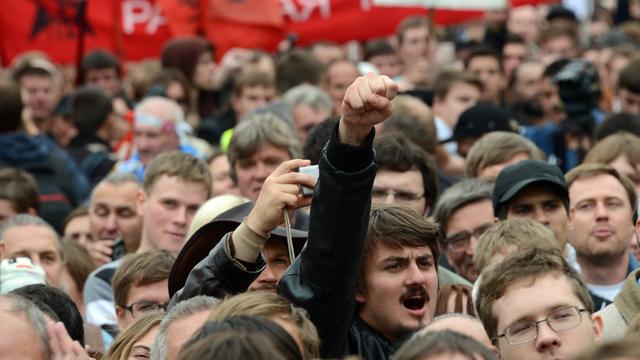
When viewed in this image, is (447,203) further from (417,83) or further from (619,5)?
(619,5)

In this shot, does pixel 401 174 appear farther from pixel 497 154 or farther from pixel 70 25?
pixel 70 25

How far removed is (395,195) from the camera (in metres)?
8.15

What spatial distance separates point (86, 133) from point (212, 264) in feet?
23.2

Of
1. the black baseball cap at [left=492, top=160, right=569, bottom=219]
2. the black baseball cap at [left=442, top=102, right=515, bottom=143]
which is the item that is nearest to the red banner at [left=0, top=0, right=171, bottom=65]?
the black baseball cap at [left=442, top=102, right=515, bottom=143]

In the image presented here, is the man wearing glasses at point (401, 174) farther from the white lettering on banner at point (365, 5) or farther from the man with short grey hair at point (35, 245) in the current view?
the white lettering on banner at point (365, 5)

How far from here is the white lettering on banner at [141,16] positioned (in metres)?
16.0

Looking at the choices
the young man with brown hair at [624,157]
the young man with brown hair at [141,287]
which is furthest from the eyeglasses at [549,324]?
the young man with brown hair at [624,157]

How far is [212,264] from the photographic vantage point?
5.91 metres

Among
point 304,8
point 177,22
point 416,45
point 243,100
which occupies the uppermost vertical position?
point 177,22

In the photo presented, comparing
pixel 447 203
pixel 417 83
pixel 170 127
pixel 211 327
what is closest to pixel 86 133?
pixel 170 127

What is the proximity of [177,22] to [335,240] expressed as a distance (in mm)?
10148

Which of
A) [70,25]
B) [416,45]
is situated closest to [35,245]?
[70,25]

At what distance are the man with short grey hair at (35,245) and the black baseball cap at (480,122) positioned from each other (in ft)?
10.2

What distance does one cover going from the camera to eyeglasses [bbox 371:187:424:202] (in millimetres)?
8125
